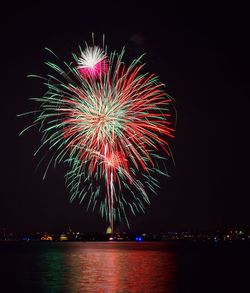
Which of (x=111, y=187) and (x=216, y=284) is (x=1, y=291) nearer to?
(x=111, y=187)

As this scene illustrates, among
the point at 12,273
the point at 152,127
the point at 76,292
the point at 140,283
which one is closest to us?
the point at 76,292

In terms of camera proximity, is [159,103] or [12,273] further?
[12,273]

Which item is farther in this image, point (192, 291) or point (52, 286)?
point (52, 286)

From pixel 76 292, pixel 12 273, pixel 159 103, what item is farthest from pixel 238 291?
pixel 12 273

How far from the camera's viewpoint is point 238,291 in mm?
33562

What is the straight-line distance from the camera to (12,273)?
158 ft

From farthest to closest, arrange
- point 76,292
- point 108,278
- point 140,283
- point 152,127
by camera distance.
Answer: point 108,278, point 140,283, point 152,127, point 76,292

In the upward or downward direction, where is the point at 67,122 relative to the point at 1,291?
upward

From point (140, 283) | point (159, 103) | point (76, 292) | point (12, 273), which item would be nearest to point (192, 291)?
point (140, 283)

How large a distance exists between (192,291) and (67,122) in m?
13.7

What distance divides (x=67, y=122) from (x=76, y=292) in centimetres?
1106

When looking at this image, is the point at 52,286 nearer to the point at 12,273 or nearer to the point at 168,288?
the point at 168,288

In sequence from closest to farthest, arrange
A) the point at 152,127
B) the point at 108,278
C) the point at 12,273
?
the point at 152,127 < the point at 108,278 < the point at 12,273

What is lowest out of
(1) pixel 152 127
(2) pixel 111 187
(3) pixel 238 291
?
(3) pixel 238 291
